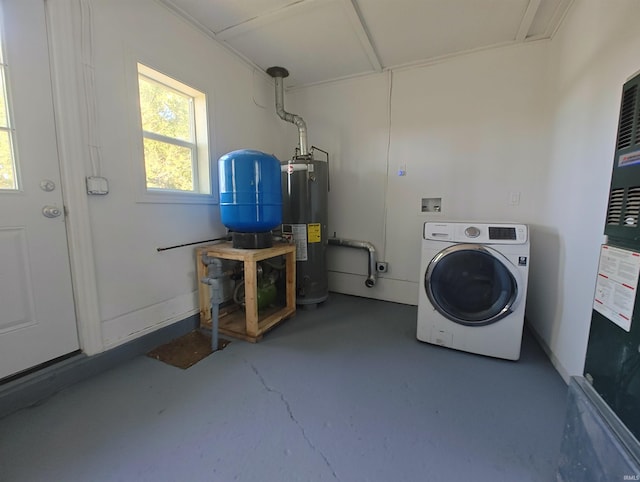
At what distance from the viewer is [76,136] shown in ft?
4.53

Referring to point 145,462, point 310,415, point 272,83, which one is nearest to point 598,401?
point 310,415

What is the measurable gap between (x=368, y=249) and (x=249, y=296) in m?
1.33

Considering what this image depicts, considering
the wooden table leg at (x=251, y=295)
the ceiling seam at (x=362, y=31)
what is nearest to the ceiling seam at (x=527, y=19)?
the ceiling seam at (x=362, y=31)

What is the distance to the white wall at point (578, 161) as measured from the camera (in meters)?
1.16

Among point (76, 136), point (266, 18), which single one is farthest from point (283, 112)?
point (76, 136)

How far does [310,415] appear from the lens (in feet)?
4.00

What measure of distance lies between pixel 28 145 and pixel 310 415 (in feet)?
6.13

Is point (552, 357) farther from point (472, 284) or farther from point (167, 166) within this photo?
point (167, 166)

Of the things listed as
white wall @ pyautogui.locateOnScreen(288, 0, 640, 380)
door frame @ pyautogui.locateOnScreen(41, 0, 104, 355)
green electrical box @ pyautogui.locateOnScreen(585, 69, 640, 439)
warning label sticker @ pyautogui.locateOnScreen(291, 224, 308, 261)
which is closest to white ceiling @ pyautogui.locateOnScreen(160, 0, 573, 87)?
white wall @ pyautogui.locateOnScreen(288, 0, 640, 380)

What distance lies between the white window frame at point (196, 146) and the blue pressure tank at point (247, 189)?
283mm

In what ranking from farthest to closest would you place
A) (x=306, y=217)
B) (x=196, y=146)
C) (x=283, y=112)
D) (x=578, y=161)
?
(x=283, y=112) → (x=306, y=217) → (x=196, y=146) → (x=578, y=161)

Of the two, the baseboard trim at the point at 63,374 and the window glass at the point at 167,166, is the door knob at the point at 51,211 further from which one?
the baseboard trim at the point at 63,374

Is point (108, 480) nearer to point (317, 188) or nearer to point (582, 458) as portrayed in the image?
point (582, 458)

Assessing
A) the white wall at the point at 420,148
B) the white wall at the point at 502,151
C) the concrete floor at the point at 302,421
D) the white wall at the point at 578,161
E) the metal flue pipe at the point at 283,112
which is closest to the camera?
the concrete floor at the point at 302,421
